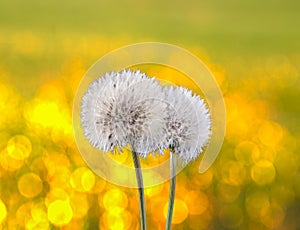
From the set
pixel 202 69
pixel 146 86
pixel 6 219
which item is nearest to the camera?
pixel 146 86

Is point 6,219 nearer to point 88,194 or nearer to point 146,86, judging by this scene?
point 88,194

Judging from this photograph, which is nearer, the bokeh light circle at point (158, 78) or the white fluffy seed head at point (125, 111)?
the white fluffy seed head at point (125, 111)

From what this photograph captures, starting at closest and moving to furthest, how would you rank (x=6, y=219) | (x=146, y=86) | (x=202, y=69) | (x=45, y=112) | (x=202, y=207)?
1. (x=146, y=86)
2. (x=202, y=69)
3. (x=6, y=219)
4. (x=202, y=207)
5. (x=45, y=112)

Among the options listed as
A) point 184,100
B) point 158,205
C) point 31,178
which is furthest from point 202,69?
point 31,178

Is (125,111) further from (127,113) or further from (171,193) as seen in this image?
(171,193)

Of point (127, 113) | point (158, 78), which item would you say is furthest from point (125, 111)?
point (158, 78)

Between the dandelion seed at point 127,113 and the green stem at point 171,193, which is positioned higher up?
the dandelion seed at point 127,113
